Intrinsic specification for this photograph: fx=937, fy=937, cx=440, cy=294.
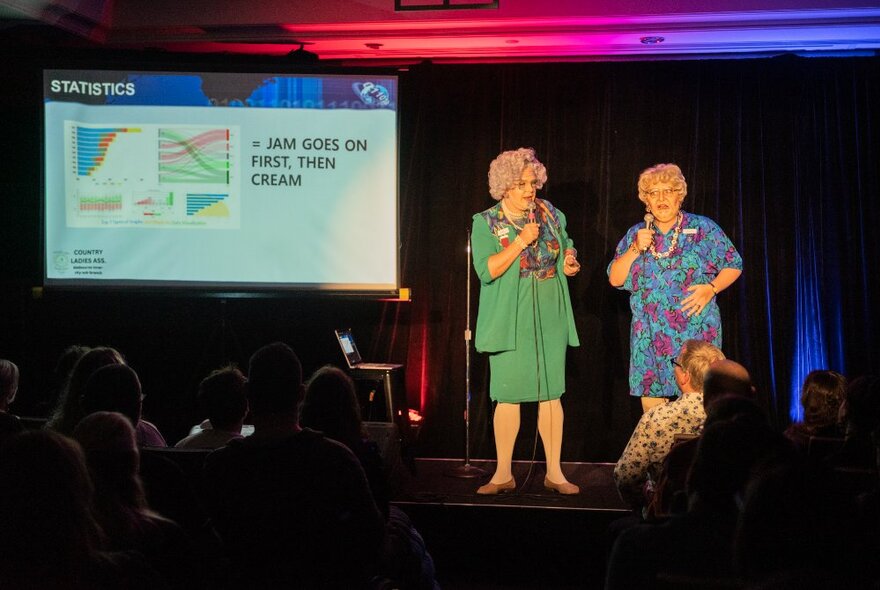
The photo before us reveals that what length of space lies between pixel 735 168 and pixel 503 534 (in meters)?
2.65

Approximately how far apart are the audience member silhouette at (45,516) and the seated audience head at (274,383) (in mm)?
767

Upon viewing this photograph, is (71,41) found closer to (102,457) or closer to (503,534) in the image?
(503,534)

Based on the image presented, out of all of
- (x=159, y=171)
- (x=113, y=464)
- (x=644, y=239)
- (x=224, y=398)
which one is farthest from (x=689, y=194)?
(x=113, y=464)

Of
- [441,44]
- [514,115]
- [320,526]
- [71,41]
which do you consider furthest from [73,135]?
[320,526]

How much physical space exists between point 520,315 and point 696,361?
1.32m

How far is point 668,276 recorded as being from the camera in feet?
15.6

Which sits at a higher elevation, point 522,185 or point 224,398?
point 522,185

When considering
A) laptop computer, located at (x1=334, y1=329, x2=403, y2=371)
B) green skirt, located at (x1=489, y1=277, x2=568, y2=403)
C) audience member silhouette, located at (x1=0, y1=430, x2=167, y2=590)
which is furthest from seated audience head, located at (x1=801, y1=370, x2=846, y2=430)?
audience member silhouette, located at (x1=0, y1=430, x2=167, y2=590)

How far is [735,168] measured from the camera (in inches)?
218

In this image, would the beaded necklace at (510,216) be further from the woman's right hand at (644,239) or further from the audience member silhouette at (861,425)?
the audience member silhouette at (861,425)

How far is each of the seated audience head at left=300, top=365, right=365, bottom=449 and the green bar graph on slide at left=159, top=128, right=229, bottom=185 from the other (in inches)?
114

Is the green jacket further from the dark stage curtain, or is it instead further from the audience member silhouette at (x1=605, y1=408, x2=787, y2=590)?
the audience member silhouette at (x1=605, y1=408, x2=787, y2=590)

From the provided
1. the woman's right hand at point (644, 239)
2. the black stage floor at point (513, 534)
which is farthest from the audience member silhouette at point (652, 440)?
the woman's right hand at point (644, 239)

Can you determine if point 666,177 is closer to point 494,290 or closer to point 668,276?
point 668,276
